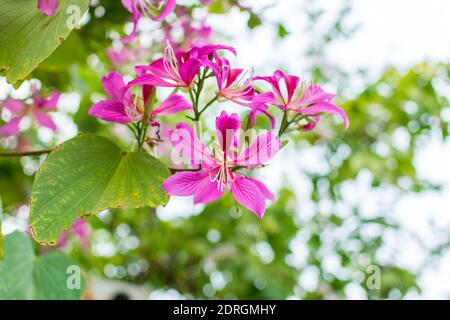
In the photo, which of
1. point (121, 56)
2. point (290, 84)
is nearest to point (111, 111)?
point (290, 84)

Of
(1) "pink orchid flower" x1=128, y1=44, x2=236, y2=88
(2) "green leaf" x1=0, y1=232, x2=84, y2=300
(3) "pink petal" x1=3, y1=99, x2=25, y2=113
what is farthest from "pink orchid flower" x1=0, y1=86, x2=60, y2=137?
(1) "pink orchid flower" x1=128, y1=44, x2=236, y2=88

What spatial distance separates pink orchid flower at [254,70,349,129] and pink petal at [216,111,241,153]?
93 millimetres

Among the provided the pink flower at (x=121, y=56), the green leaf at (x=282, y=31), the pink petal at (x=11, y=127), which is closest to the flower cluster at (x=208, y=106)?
the green leaf at (x=282, y=31)

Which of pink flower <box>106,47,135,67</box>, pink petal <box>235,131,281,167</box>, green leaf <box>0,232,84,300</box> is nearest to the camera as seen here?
pink petal <box>235,131,281,167</box>

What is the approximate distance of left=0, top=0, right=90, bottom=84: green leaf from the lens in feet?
2.07

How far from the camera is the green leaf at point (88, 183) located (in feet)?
2.08

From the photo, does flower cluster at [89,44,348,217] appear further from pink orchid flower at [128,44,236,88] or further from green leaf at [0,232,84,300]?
green leaf at [0,232,84,300]

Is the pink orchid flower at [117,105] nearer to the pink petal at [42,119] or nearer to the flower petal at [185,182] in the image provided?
the flower petal at [185,182]

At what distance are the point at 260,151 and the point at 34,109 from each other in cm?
78

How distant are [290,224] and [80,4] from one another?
189 centimetres

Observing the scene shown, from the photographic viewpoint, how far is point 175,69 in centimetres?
63

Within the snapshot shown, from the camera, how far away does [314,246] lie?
8.04ft
